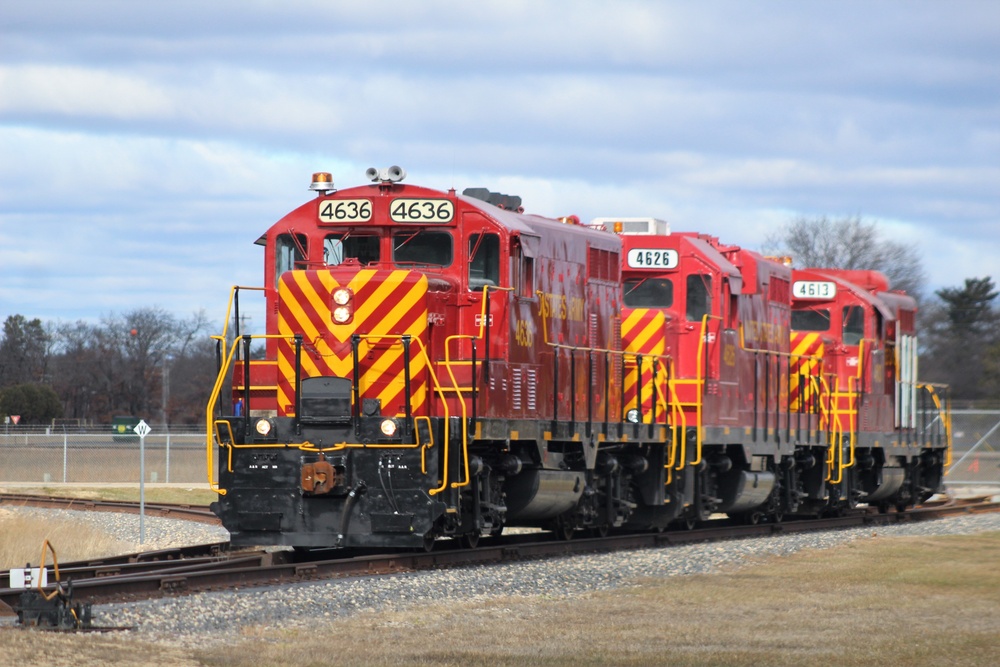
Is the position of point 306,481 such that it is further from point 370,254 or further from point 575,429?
point 575,429

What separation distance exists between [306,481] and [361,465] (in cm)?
58

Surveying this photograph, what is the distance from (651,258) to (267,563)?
28.2 ft

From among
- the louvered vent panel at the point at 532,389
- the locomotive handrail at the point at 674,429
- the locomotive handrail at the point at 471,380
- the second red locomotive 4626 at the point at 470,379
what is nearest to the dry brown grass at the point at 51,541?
the second red locomotive 4626 at the point at 470,379

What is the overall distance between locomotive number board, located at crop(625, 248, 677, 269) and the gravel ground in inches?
164

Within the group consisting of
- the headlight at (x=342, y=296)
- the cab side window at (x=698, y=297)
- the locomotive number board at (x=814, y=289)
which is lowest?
the headlight at (x=342, y=296)

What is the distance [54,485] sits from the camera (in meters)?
41.7

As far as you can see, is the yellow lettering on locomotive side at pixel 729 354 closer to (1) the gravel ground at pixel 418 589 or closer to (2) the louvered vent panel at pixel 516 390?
(1) the gravel ground at pixel 418 589

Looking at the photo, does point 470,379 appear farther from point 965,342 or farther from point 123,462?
point 965,342

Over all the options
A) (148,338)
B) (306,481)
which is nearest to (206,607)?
(306,481)

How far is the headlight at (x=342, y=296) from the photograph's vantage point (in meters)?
15.7

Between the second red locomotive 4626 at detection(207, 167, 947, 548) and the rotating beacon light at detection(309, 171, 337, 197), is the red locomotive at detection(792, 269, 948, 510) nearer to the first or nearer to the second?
the second red locomotive 4626 at detection(207, 167, 947, 548)

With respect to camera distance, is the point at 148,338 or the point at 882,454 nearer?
the point at 882,454

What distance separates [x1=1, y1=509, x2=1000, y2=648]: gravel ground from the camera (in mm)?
11008

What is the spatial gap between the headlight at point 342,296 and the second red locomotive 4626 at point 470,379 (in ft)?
0.08
